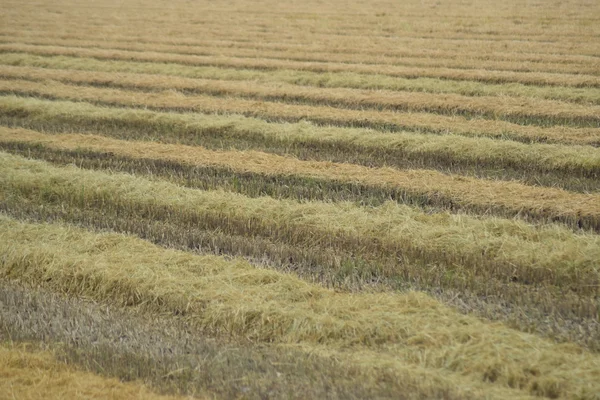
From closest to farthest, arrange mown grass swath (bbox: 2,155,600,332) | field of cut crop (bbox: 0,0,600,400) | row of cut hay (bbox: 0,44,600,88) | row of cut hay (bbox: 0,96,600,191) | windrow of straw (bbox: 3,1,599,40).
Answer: field of cut crop (bbox: 0,0,600,400) < mown grass swath (bbox: 2,155,600,332) < row of cut hay (bbox: 0,96,600,191) < row of cut hay (bbox: 0,44,600,88) < windrow of straw (bbox: 3,1,599,40)

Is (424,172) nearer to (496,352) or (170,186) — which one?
(170,186)

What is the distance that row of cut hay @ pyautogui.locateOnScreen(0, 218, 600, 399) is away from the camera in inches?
181

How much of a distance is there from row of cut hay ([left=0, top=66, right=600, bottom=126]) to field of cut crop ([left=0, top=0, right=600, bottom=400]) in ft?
0.18

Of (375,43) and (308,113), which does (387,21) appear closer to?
(375,43)

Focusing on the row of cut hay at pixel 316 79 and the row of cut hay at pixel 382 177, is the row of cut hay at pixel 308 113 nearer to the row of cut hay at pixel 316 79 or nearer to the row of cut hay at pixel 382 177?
the row of cut hay at pixel 316 79

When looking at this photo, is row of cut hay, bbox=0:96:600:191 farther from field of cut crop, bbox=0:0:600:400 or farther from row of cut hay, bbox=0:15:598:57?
row of cut hay, bbox=0:15:598:57

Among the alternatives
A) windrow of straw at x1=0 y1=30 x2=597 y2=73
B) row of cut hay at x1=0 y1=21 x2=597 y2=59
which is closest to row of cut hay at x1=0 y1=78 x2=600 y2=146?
→ windrow of straw at x1=0 y1=30 x2=597 y2=73

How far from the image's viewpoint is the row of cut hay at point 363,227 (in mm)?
6305

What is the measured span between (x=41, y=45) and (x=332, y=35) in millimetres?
9240

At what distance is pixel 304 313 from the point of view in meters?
5.43

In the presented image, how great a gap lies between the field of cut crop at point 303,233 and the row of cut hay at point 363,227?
0.03 meters

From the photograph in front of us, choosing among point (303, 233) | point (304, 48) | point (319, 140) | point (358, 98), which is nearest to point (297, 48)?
point (304, 48)

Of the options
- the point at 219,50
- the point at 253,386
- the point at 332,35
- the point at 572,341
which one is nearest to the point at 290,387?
the point at 253,386

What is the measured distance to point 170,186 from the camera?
8.74 m
